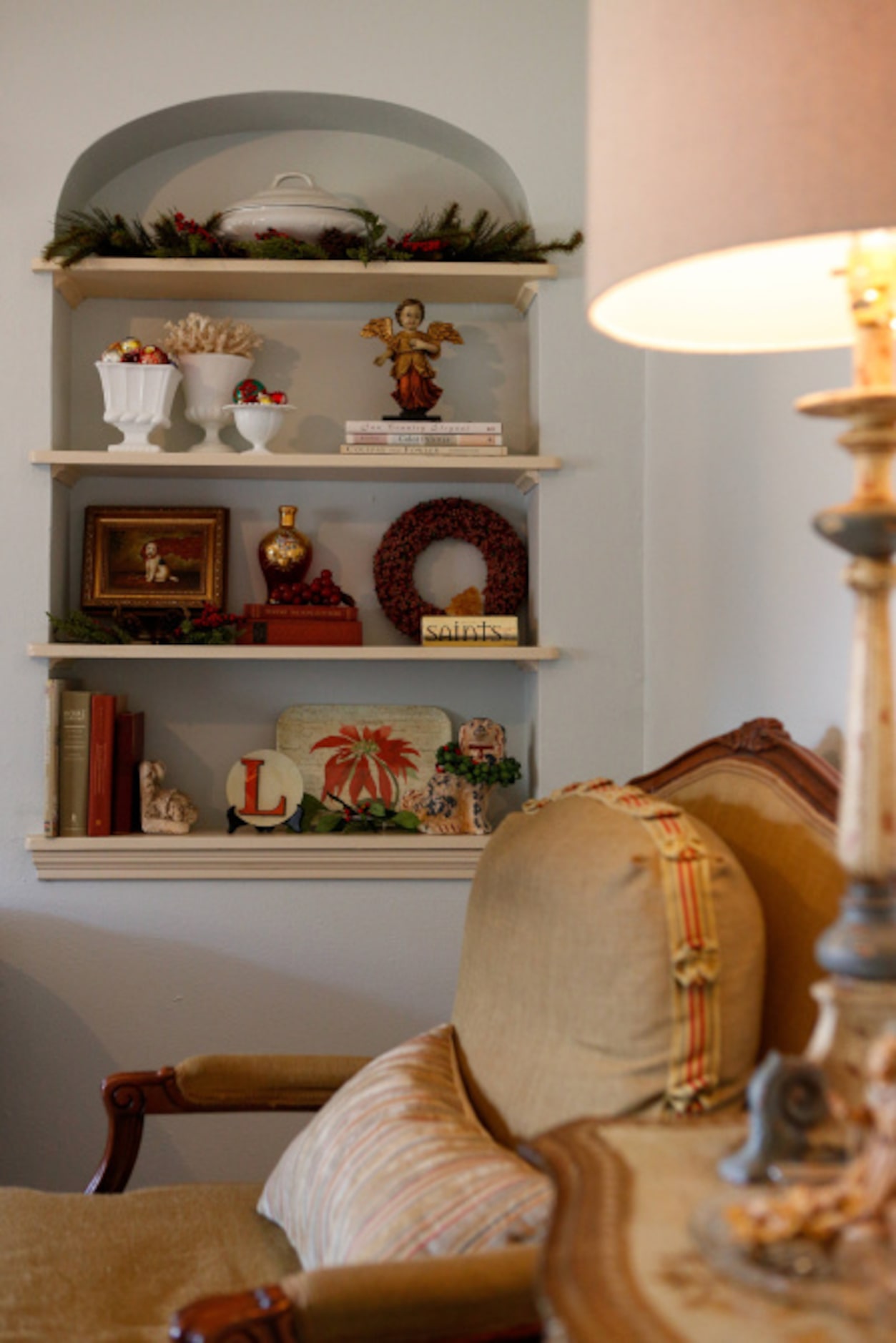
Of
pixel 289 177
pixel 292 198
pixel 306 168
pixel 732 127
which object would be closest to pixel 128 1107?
pixel 732 127

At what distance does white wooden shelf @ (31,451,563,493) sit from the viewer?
2.62m

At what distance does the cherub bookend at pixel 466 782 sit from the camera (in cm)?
269

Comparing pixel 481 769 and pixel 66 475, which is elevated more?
pixel 66 475

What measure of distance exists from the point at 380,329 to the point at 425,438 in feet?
0.79

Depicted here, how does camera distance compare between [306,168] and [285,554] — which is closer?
[285,554]

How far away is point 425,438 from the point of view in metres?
2.68

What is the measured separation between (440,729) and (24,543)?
3.02 ft

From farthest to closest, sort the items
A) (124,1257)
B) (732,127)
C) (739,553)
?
(739,553) → (124,1257) → (732,127)

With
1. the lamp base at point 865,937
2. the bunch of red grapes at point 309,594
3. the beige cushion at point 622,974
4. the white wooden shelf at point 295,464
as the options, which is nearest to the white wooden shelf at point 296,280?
the white wooden shelf at point 295,464

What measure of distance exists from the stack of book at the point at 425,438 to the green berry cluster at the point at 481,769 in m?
0.60

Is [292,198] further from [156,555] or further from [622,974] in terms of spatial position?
[622,974]

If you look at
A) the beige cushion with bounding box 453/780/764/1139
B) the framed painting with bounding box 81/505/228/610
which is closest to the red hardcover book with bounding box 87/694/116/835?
the framed painting with bounding box 81/505/228/610

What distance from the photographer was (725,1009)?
4.03 ft

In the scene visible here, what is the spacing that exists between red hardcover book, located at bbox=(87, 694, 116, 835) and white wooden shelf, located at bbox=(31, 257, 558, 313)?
2.76 feet
